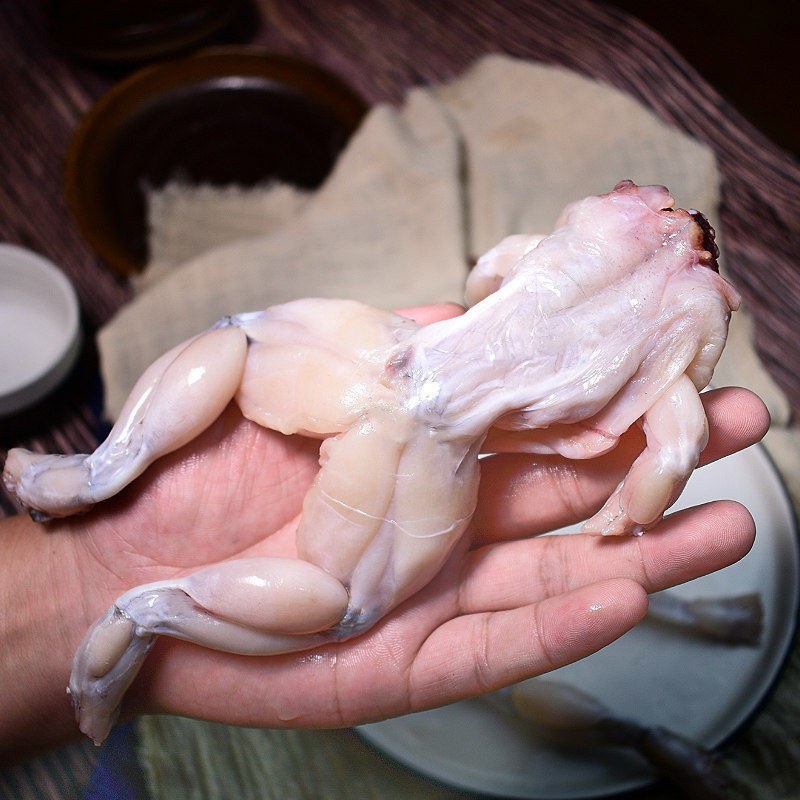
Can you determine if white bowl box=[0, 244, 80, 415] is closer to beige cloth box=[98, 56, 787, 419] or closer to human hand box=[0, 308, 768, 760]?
beige cloth box=[98, 56, 787, 419]

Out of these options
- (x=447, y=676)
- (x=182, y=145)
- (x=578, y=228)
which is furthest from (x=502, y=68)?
(x=447, y=676)

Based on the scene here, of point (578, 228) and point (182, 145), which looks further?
point (182, 145)

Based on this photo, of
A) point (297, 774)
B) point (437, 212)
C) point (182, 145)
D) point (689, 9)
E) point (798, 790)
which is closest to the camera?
point (297, 774)

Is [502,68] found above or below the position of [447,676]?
above

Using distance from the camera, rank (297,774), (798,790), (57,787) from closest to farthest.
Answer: (57,787), (297,774), (798,790)

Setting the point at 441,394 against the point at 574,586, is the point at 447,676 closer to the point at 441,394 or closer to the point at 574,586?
the point at 574,586

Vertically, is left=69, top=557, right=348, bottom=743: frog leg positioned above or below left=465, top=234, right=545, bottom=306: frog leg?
below

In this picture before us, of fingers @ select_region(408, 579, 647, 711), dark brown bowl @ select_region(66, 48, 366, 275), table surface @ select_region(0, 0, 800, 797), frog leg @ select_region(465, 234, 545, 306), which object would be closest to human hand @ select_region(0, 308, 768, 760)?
fingers @ select_region(408, 579, 647, 711)

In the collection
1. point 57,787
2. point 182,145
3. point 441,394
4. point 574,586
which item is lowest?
point 57,787
